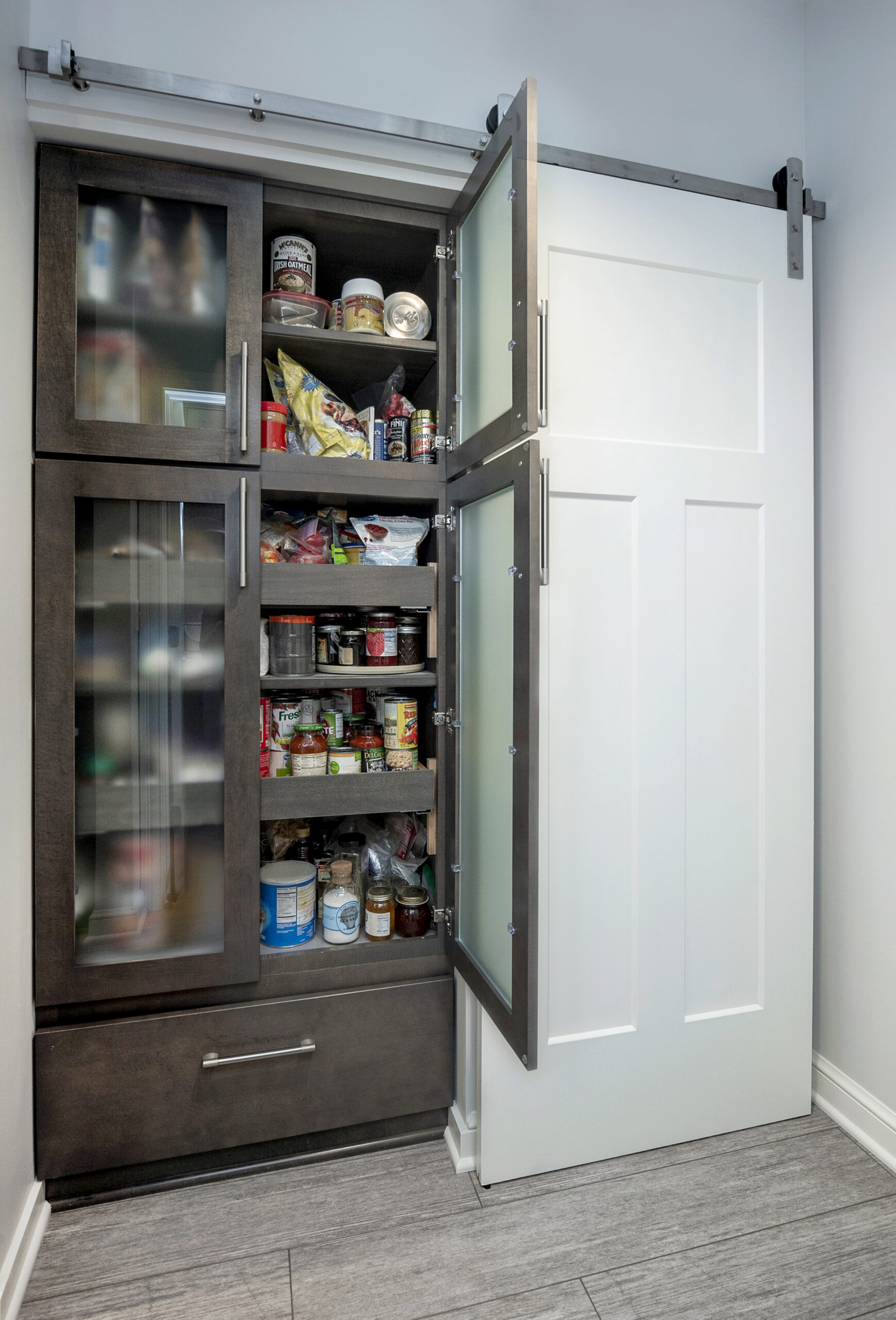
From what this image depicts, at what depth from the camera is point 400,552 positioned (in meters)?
1.58

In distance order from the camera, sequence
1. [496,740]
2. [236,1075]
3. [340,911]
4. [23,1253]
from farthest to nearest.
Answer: [340,911] < [236,1075] < [496,740] < [23,1253]

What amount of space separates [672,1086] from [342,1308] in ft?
2.50

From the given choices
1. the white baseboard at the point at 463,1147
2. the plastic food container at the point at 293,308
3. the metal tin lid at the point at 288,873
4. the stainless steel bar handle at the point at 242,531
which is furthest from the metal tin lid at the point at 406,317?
the white baseboard at the point at 463,1147

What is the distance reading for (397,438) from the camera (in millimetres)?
1607

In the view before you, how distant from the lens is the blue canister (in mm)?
1508

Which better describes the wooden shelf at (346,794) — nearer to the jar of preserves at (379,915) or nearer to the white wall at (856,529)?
the jar of preserves at (379,915)

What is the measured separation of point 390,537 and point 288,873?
777 millimetres

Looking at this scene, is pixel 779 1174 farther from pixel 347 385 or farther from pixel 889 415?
pixel 347 385

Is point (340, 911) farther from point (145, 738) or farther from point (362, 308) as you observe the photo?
point (362, 308)

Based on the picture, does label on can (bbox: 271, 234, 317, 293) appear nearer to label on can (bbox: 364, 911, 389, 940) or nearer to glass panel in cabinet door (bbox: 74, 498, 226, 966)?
glass panel in cabinet door (bbox: 74, 498, 226, 966)

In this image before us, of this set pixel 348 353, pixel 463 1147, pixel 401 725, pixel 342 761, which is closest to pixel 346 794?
pixel 342 761

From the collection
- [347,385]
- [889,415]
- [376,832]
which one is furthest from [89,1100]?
[889,415]

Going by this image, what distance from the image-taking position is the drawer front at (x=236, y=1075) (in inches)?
53.4

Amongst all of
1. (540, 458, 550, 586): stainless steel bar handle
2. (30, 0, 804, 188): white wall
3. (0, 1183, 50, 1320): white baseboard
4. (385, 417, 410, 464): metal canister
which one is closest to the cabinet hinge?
(540, 458, 550, 586): stainless steel bar handle
